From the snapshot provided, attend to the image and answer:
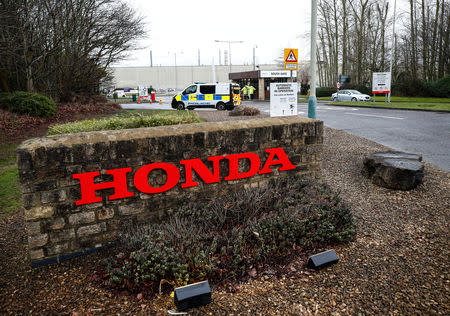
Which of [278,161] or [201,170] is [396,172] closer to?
[278,161]

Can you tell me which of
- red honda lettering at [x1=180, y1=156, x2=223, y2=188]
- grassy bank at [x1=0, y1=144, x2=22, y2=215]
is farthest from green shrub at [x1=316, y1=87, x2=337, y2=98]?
red honda lettering at [x1=180, y1=156, x2=223, y2=188]

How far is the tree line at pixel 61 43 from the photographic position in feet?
49.5

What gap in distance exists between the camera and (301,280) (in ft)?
11.5

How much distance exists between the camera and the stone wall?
12.6ft

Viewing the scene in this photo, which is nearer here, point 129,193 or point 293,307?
point 293,307

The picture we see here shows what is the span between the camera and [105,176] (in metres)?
4.13

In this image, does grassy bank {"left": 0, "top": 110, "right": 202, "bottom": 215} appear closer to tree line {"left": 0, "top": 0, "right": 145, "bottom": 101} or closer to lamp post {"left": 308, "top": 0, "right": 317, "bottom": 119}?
lamp post {"left": 308, "top": 0, "right": 317, "bottom": 119}

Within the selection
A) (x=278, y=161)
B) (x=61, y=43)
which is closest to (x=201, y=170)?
(x=278, y=161)

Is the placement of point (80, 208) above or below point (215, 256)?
above

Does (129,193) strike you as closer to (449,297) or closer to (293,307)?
(293,307)

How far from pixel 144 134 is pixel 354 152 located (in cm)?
584

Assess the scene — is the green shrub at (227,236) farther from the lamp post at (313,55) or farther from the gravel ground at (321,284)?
the lamp post at (313,55)

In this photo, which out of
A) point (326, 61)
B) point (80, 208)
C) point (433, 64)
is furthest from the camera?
point (326, 61)

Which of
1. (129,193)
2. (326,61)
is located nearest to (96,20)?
(129,193)
